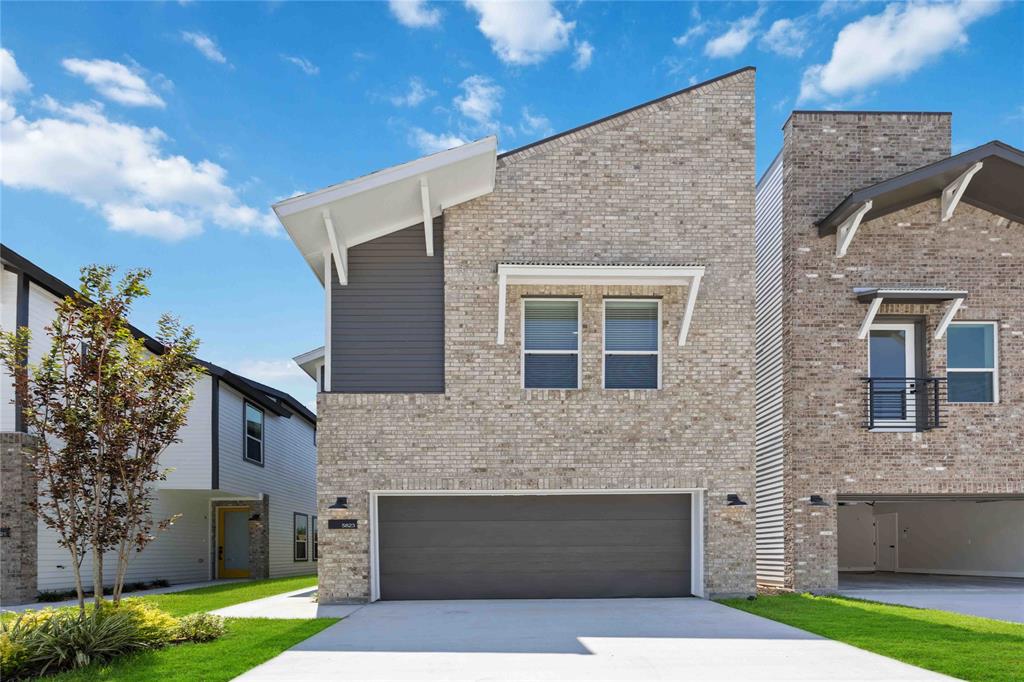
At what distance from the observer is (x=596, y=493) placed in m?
12.9

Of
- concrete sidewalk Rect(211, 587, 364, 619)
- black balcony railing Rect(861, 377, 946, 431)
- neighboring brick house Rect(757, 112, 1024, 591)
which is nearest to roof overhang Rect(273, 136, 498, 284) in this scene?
concrete sidewalk Rect(211, 587, 364, 619)

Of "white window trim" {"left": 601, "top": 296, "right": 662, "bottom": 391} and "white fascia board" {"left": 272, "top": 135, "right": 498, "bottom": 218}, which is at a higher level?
"white fascia board" {"left": 272, "top": 135, "right": 498, "bottom": 218}

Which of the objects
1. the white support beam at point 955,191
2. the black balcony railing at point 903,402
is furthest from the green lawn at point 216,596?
the white support beam at point 955,191

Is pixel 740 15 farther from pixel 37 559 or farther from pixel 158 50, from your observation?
pixel 37 559

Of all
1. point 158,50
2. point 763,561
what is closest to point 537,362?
point 763,561

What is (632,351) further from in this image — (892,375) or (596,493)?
(892,375)

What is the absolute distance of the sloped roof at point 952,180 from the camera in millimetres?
13195

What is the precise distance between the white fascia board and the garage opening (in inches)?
357

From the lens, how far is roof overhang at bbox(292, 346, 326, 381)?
1595 centimetres

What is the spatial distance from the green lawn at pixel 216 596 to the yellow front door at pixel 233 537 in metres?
3.19

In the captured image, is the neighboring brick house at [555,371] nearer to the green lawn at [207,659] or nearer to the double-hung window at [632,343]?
the double-hung window at [632,343]

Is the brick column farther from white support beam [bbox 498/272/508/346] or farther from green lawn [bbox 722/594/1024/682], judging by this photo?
green lawn [bbox 722/594/1024/682]

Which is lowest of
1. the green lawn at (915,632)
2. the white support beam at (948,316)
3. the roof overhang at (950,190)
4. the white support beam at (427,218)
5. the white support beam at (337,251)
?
the green lawn at (915,632)

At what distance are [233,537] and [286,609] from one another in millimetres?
11711
